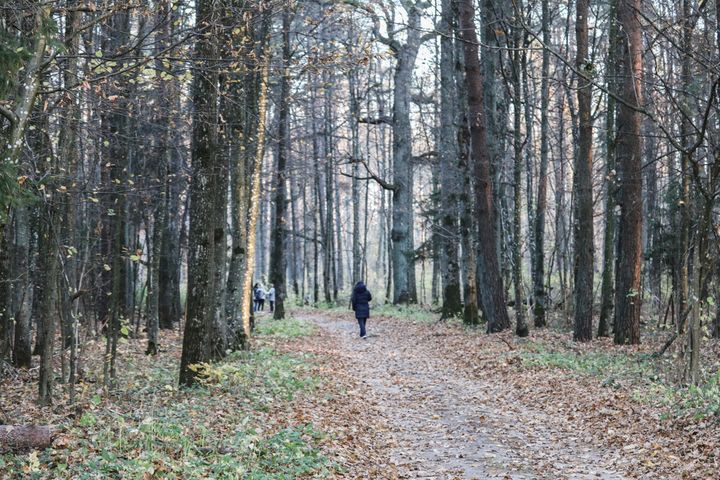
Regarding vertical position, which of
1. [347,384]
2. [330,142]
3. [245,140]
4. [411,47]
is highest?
[411,47]

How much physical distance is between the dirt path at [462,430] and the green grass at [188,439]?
1.50 m

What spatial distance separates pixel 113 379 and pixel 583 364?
9095 mm

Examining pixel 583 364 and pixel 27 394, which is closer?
pixel 27 394

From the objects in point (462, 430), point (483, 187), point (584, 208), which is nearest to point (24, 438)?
point (462, 430)

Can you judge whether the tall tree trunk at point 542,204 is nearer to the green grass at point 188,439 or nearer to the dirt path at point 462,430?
the dirt path at point 462,430

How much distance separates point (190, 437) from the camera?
758 cm

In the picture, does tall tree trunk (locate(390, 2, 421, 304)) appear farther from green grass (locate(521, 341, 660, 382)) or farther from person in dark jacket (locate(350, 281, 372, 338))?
green grass (locate(521, 341, 660, 382))

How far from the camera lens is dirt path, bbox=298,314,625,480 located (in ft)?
26.0

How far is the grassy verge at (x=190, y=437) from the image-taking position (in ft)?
20.6

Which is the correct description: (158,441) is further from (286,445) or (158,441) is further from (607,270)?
(607,270)

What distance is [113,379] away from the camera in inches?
458

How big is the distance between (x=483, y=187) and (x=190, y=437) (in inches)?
552

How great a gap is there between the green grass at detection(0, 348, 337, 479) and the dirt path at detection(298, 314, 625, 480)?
1.50 meters

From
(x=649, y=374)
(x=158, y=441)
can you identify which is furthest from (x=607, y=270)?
(x=158, y=441)
